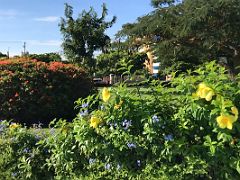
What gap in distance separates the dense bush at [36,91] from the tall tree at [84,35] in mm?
19734

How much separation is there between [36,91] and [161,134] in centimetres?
803

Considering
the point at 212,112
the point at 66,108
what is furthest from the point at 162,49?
the point at 212,112

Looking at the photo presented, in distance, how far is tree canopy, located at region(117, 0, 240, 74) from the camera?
25656 mm

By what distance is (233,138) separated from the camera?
12.4ft

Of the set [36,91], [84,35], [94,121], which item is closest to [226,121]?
[94,121]

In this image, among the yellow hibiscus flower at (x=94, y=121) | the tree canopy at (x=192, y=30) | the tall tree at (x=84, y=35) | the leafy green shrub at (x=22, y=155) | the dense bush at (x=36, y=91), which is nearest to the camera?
the yellow hibiscus flower at (x=94, y=121)

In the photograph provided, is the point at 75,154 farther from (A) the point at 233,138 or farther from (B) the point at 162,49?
(B) the point at 162,49

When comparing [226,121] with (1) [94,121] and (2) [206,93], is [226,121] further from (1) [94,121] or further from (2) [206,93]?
(1) [94,121]

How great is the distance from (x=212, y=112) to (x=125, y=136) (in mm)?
963

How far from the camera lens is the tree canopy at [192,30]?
25.7m

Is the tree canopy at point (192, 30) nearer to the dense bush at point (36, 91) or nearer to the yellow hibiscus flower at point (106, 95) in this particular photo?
the dense bush at point (36, 91)

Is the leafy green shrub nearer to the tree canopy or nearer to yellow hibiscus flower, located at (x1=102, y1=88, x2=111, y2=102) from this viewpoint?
yellow hibiscus flower, located at (x1=102, y1=88, x2=111, y2=102)

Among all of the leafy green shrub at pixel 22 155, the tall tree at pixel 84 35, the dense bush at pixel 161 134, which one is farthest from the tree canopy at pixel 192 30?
the dense bush at pixel 161 134

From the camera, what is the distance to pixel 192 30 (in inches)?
1047
